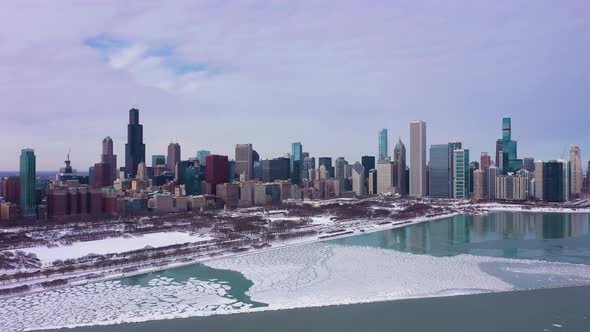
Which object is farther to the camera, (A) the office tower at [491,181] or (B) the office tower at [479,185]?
(B) the office tower at [479,185]

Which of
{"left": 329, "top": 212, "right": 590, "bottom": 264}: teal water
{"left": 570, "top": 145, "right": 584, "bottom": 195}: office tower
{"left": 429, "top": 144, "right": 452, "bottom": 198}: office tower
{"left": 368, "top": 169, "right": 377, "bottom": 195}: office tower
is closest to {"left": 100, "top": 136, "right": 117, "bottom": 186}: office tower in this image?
{"left": 368, "top": 169, "right": 377, "bottom": 195}: office tower

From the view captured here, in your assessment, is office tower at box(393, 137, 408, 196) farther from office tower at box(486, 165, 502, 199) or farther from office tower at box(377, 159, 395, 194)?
office tower at box(486, 165, 502, 199)

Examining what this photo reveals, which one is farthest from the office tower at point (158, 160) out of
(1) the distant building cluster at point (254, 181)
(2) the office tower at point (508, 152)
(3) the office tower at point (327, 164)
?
(2) the office tower at point (508, 152)

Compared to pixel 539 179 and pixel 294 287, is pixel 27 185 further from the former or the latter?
pixel 539 179

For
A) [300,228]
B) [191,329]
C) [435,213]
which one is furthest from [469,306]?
[435,213]

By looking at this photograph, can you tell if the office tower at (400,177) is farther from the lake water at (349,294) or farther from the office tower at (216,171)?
the lake water at (349,294)

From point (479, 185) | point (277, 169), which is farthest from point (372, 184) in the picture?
point (479, 185)
